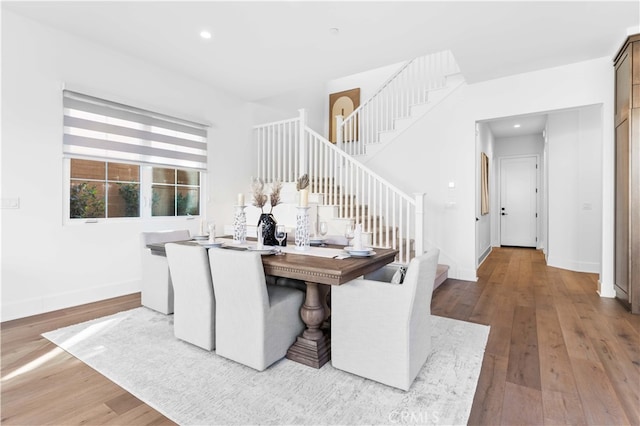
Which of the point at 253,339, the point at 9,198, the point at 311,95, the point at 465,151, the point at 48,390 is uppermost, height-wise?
the point at 311,95

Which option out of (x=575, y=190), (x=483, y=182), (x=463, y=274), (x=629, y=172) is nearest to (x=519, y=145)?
(x=483, y=182)

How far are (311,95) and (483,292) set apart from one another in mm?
5082

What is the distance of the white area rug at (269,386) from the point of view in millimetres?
1641

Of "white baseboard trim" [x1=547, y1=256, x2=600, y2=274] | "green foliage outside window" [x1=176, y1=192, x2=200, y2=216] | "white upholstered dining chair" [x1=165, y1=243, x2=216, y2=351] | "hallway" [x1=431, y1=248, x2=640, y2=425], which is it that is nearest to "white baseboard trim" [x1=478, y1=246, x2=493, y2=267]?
"white baseboard trim" [x1=547, y1=256, x2=600, y2=274]

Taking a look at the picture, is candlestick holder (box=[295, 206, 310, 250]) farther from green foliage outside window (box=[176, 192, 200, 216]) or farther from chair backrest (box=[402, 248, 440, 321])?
green foliage outside window (box=[176, 192, 200, 216])

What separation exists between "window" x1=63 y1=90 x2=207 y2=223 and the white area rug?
1649 millimetres

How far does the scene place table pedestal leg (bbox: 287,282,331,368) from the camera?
216 centimetres

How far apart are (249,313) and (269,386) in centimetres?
43

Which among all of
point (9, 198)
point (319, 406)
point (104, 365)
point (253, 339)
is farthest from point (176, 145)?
point (319, 406)

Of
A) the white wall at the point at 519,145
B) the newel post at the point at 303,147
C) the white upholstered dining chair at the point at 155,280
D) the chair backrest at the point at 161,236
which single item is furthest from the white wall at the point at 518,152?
the white upholstered dining chair at the point at 155,280

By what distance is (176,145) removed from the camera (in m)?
4.38

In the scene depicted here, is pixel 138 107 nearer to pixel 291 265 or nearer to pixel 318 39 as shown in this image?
pixel 318 39

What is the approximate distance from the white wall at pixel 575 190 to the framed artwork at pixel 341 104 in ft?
11.9

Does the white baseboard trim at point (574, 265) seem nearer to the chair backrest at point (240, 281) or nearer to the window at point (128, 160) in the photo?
the chair backrest at point (240, 281)
